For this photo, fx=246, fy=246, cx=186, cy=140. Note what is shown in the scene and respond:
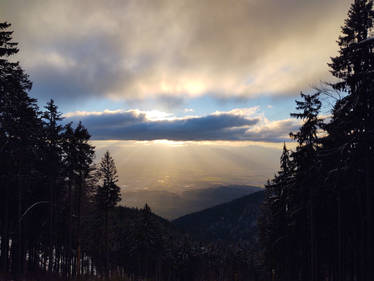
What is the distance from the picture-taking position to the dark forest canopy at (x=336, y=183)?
13.1 meters

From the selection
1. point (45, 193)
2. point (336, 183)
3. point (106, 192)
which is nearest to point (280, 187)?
point (336, 183)

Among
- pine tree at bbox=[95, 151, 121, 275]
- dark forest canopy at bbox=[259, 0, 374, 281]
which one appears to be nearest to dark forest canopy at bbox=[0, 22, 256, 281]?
pine tree at bbox=[95, 151, 121, 275]

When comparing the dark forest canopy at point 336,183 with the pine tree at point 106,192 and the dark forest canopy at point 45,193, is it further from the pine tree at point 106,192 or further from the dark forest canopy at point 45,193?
the pine tree at point 106,192

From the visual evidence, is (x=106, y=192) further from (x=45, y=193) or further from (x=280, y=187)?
(x=280, y=187)

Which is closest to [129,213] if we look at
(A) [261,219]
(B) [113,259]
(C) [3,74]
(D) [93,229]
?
(B) [113,259]

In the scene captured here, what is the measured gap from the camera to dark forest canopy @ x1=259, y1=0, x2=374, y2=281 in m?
13.1

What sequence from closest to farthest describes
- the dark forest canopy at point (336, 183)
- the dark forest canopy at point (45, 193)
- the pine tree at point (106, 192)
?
the dark forest canopy at point (336, 183), the dark forest canopy at point (45, 193), the pine tree at point (106, 192)

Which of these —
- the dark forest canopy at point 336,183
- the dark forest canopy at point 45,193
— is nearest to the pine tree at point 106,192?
the dark forest canopy at point 45,193

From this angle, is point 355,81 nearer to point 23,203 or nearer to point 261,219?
point 261,219

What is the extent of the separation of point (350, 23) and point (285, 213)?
19181 mm

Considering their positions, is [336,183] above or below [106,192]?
above

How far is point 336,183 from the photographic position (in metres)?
16.0

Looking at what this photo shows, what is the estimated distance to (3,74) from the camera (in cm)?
1622

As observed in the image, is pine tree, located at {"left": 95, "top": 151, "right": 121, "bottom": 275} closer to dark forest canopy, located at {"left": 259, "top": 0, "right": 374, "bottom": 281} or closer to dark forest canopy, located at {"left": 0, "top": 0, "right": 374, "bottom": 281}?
dark forest canopy, located at {"left": 0, "top": 0, "right": 374, "bottom": 281}
